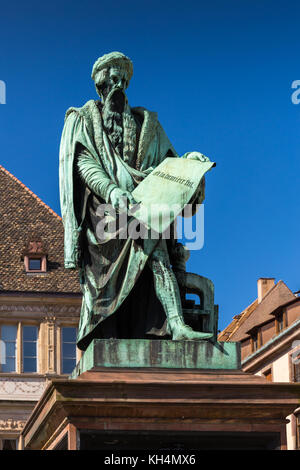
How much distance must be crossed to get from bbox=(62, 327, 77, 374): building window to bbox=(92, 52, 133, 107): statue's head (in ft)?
148

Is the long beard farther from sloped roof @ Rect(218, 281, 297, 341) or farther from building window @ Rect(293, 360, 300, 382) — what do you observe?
sloped roof @ Rect(218, 281, 297, 341)

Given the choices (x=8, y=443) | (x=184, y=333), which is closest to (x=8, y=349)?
(x=8, y=443)

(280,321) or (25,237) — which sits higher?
(25,237)

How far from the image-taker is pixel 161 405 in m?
12.5

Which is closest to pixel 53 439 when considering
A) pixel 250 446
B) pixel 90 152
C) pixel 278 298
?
pixel 250 446

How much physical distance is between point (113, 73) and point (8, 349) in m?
45.7

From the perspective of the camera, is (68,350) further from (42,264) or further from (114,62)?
(114,62)

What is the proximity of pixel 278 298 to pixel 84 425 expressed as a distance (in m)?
55.6

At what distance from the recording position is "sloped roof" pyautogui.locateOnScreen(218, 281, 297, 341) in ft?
220

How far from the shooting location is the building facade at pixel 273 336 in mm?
59688

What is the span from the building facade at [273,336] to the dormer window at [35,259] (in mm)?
9194

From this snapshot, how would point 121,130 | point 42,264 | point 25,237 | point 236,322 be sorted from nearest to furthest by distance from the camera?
point 121,130, point 42,264, point 25,237, point 236,322

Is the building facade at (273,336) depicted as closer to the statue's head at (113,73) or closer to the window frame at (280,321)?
the window frame at (280,321)

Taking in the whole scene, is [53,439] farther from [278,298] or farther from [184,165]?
[278,298]
